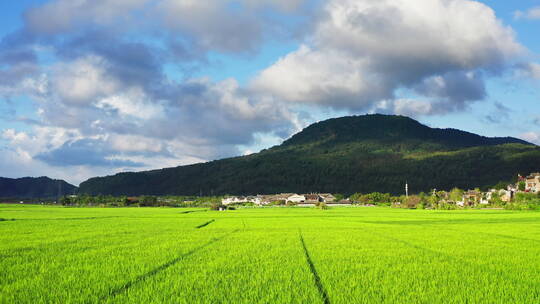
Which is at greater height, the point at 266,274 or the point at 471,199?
the point at 266,274

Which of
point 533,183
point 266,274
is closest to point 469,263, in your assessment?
point 266,274

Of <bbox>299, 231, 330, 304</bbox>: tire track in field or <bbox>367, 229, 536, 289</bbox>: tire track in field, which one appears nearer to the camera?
<bbox>299, 231, 330, 304</bbox>: tire track in field

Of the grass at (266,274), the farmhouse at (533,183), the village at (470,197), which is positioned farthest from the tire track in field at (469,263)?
the farmhouse at (533,183)

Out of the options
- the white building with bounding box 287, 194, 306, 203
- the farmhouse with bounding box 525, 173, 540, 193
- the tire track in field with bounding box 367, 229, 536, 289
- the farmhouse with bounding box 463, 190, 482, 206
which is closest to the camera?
the tire track in field with bounding box 367, 229, 536, 289

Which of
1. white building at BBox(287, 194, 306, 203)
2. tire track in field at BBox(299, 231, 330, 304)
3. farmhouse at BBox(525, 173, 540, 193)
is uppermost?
farmhouse at BBox(525, 173, 540, 193)

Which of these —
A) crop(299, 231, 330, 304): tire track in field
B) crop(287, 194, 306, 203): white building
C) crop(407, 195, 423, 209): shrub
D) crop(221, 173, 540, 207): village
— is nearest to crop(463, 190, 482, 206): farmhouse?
crop(221, 173, 540, 207): village

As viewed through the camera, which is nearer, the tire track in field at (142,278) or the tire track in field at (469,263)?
the tire track in field at (142,278)

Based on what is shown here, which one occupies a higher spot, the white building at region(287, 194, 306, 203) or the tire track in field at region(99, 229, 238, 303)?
the tire track in field at region(99, 229, 238, 303)

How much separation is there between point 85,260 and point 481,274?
36.7ft

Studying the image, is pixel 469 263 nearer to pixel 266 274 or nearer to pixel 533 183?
pixel 266 274

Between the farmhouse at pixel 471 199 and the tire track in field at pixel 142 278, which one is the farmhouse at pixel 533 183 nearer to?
the farmhouse at pixel 471 199

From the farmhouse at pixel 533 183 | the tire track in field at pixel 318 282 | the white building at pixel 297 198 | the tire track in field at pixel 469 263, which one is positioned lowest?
the white building at pixel 297 198

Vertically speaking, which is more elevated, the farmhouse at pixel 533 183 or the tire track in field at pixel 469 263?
the farmhouse at pixel 533 183

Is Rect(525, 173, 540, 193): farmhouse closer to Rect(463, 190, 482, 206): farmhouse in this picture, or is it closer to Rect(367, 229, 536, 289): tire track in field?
Rect(463, 190, 482, 206): farmhouse
